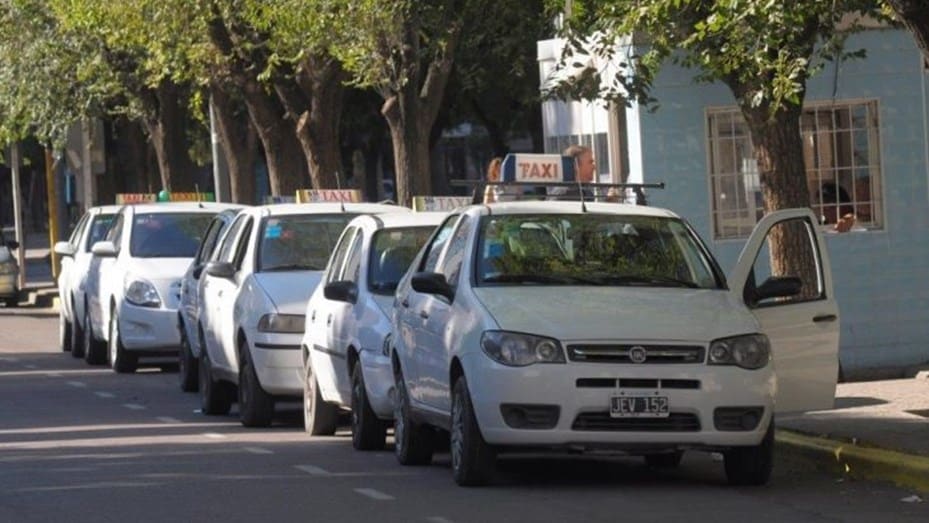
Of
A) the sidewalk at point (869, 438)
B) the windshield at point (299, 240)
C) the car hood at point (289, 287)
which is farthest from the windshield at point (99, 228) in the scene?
the sidewalk at point (869, 438)

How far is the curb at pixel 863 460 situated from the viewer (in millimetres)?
12836

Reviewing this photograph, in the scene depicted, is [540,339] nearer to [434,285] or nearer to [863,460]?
[434,285]

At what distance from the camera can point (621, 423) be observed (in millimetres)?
12273

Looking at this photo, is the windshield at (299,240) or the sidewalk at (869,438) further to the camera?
the windshield at (299,240)

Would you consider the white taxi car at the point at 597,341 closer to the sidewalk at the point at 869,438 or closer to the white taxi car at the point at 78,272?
the sidewalk at the point at 869,438

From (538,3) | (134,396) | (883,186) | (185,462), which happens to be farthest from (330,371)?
(538,3)

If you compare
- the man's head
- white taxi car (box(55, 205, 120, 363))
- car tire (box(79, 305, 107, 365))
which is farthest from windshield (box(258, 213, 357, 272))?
white taxi car (box(55, 205, 120, 363))

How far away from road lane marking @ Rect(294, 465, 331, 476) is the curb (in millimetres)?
2936

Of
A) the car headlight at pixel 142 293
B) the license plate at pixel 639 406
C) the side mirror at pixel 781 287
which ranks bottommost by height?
the license plate at pixel 639 406

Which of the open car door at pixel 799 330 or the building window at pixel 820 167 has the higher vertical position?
the building window at pixel 820 167

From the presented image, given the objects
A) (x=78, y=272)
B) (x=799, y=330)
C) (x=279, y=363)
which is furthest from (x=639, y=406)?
(x=78, y=272)

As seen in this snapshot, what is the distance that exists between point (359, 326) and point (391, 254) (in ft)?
3.04

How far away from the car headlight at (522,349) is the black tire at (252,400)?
5208 millimetres

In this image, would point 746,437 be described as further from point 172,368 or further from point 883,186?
point 172,368
